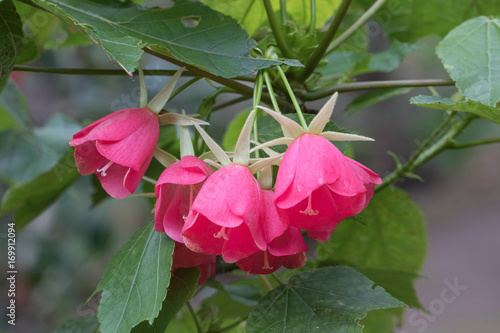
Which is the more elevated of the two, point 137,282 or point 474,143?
point 474,143

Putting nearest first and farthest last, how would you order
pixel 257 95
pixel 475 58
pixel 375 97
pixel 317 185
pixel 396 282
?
pixel 317 185 → pixel 257 95 → pixel 475 58 → pixel 396 282 → pixel 375 97

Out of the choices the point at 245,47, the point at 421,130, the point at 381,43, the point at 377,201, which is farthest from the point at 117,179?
the point at 421,130

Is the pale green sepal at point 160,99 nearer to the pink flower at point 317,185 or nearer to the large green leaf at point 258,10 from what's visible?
the pink flower at point 317,185

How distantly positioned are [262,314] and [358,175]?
20cm

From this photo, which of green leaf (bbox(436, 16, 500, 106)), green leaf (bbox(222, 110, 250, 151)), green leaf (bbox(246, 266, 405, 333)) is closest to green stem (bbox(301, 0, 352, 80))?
green leaf (bbox(436, 16, 500, 106))

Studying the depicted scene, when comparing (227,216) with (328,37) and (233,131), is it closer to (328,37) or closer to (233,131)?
(328,37)

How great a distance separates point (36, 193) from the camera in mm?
837

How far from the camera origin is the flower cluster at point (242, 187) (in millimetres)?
421

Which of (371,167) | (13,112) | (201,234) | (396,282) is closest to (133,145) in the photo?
(201,234)

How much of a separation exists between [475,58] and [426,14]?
33 centimetres

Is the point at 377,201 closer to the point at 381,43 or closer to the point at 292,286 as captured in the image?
the point at 292,286

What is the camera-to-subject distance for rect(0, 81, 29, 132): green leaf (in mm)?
1162

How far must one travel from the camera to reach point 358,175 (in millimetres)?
462

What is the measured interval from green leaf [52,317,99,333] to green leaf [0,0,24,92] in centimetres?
34
